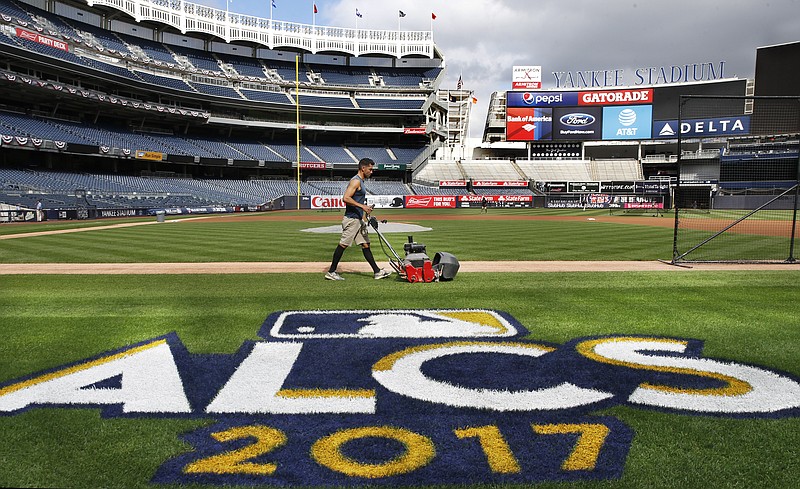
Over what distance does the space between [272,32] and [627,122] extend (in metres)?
50.9

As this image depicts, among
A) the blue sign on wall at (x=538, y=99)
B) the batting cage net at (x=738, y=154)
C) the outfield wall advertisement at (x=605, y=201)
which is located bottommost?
the outfield wall advertisement at (x=605, y=201)

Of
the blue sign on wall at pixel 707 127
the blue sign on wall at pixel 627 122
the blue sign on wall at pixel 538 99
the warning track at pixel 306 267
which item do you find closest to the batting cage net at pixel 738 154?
the blue sign on wall at pixel 707 127

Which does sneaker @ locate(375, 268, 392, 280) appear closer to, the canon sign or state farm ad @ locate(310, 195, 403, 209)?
state farm ad @ locate(310, 195, 403, 209)

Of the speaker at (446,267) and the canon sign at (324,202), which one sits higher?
the canon sign at (324,202)

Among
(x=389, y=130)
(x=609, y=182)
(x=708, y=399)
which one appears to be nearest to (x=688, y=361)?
(x=708, y=399)

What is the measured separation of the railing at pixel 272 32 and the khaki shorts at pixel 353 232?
61085 mm

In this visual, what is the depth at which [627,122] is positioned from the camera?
6350 centimetres

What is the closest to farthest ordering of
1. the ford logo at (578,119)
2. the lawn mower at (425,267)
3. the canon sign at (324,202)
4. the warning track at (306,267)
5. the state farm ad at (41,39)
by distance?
the lawn mower at (425,267) → the warning track at (306,267) → the state farm ad at (41,39) → the canon sign at (324,202) → the ford logo at (578,119)

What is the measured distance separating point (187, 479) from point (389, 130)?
235 ft

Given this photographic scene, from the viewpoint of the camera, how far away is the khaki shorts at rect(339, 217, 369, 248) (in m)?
8.90

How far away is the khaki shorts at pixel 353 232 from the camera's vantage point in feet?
29.2

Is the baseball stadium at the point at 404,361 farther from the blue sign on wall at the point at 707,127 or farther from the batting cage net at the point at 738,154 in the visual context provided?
the blue sign on wall at the point at 707,127

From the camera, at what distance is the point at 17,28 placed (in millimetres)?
42125

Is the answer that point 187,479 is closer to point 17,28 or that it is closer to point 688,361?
point 688,361
